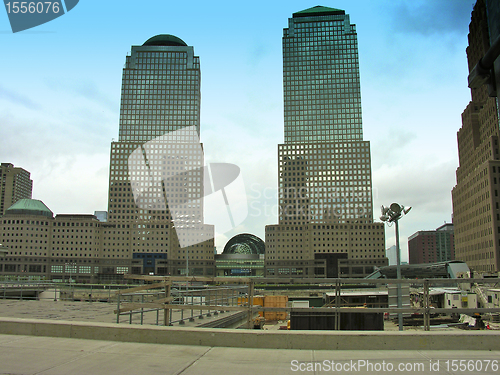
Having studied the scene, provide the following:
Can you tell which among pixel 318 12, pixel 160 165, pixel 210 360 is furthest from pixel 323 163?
pixel 210 360

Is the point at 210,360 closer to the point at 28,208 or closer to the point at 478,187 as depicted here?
the point at 478,187

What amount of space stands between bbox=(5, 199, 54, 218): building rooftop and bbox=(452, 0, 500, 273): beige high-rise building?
6135 inches

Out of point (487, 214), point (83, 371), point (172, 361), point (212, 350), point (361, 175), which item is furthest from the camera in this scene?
point (361, 175)

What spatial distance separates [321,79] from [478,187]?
290 ft

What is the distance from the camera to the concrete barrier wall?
8484mm

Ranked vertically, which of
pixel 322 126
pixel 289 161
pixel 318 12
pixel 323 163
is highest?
pixel 318 12

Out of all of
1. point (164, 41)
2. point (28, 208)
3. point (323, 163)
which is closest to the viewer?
point (28, 208)

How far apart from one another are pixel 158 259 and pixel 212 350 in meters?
164

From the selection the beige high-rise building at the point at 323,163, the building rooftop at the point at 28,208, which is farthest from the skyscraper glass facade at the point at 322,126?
the building rooftop at the point at 28,208

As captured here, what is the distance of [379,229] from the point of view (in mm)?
165125

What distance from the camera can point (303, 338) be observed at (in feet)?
28.3

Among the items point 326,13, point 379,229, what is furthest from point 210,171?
point 326,13

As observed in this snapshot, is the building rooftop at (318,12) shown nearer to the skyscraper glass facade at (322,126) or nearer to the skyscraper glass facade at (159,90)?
the skyscraper glass facade at (322,126)

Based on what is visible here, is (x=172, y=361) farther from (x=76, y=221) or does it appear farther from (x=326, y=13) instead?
(x=326, y=13)
